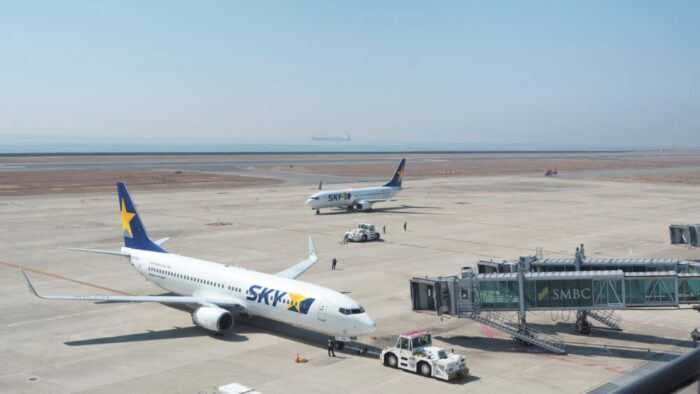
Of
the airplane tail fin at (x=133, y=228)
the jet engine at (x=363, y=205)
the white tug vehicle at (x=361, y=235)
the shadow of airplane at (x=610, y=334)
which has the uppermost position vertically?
the airplane tail fin at (x=133, y=228)

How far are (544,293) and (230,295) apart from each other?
1865 centimetres

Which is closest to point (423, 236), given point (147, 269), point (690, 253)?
point (690, 253)

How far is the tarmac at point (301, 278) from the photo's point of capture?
105 ft

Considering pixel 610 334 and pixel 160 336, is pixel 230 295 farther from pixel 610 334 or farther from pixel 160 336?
pixel 610 334

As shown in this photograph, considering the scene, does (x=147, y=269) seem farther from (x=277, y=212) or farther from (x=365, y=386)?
(x=277, y=212)

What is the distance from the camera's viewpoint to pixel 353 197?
106 meters

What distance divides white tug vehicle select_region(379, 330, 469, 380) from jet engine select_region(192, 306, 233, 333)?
9.67 meters

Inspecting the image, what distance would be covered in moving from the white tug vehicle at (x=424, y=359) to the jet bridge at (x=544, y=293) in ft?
13.8

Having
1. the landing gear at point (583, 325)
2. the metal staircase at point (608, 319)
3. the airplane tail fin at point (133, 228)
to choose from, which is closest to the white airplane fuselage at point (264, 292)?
the airplane tail fin at point (133, 228)

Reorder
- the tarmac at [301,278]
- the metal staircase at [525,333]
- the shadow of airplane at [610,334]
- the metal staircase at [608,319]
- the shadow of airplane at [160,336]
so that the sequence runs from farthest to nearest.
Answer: the metal staircase at [608,319]
the shadow of airplane at [610,334]
the shadow of airplane at [160,336]
the metal staircase at [525,333]
the tarmac at [301,278]

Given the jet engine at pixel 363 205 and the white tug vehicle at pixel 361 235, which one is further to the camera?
the jet engine at pixel 363 205

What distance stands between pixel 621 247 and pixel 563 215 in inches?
1135

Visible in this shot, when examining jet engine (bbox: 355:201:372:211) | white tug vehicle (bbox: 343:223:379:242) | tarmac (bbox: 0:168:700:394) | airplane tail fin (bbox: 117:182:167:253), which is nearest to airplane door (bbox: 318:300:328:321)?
tarmac (bbox: 0:168:700:394)

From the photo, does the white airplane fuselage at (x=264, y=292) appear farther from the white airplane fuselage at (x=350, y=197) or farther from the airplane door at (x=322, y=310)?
the white airplane fuselage at (x=350, y=197)
